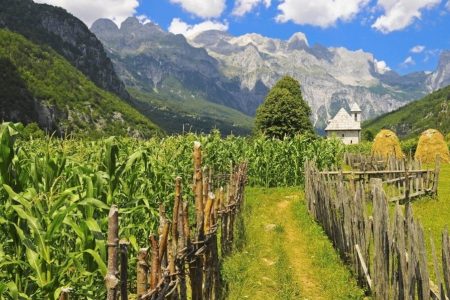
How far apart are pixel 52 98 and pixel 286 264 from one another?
12128 centimetres

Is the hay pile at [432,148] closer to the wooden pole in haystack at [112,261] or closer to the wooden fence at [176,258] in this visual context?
the wooden fence at [176,258]

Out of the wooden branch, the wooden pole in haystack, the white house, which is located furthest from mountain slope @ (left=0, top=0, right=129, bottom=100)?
the wooden pole in haystack

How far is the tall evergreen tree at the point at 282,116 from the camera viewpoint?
44.4 meters

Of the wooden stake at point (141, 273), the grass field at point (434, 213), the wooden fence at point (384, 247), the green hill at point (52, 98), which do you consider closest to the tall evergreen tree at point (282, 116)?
the grass field at point (434, 213)

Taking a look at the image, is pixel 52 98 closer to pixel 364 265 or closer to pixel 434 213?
pixel 434 213

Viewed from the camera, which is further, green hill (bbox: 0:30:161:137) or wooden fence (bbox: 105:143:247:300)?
green hill (bbox: 0:30:161:137)

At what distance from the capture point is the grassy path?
29.0ft

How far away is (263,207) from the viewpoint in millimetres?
18406

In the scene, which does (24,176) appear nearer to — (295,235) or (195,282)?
(195,282)

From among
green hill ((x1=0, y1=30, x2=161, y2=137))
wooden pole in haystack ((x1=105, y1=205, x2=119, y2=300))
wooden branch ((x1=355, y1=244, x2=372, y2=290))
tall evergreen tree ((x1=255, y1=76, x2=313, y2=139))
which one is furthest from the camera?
green hill ((x1=0, y1=30, x2=161, y2=137))

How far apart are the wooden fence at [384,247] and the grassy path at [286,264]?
46 cm

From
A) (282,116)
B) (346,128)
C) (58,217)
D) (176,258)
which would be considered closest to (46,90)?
(346,128)

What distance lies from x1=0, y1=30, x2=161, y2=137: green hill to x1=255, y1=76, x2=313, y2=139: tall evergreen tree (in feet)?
206

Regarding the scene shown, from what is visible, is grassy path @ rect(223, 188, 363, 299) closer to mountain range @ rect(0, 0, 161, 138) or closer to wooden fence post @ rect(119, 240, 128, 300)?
wooden fence post @ rect(119, 240, 128, 300)
